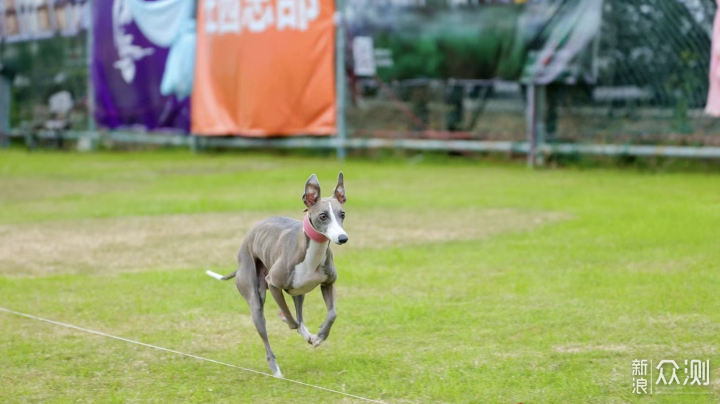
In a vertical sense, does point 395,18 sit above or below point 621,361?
above

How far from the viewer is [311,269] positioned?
17.4 feet

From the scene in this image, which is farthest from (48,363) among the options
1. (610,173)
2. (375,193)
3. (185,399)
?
(610,173)

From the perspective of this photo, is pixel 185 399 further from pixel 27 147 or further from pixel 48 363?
pixel 27 147

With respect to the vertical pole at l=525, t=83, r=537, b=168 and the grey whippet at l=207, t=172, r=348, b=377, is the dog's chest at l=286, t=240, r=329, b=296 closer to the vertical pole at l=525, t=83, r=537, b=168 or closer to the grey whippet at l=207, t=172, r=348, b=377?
the grey whippet at l=207, t=172, r=348, b=377

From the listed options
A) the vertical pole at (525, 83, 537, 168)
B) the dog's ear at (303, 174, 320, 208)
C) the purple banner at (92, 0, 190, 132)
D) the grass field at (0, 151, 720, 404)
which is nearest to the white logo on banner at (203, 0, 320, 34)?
the purple banner at (92, 0, 190, 132)

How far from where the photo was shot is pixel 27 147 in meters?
22.9

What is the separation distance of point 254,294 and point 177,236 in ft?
16.4

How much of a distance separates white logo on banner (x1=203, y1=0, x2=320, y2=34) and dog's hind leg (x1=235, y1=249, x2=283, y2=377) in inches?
495

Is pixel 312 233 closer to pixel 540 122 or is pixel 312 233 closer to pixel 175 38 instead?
pixel 540 122

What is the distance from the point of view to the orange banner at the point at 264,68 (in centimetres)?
1777

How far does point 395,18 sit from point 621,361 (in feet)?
39.1

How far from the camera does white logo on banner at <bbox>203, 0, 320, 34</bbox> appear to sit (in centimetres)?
1792

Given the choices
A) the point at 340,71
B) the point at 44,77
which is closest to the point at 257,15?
the point at 340,71

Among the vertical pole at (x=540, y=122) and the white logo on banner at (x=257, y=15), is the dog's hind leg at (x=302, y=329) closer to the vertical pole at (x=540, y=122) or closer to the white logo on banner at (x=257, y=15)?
the vertical pole at (x=540, y=122)
